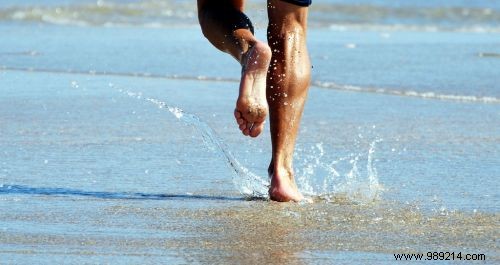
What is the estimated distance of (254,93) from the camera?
3.40 meters

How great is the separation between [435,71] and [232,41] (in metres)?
3.79

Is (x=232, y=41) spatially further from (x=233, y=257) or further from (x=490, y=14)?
(x=490, y=14)

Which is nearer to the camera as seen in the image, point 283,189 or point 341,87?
point 283,189

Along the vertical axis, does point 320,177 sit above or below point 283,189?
below

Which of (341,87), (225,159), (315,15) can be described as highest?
(225,159)

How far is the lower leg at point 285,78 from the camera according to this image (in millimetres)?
3738

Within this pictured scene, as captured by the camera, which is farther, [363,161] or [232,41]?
[363,161]

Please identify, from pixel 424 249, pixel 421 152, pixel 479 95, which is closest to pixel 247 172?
pixel 421 152

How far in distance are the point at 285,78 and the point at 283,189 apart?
0.38 meters

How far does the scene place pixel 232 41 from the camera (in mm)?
3699

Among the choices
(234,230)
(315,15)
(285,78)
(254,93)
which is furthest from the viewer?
(315,15)

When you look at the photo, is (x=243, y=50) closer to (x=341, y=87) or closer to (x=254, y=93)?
(x=254, y=93)

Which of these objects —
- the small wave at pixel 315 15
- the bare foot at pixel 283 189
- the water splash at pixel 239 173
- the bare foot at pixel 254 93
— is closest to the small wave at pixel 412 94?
the water splash at pixel 239 173

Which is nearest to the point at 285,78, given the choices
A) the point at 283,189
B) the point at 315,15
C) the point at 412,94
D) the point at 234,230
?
the point at 283,189
